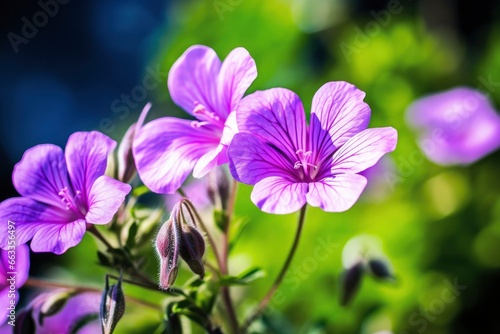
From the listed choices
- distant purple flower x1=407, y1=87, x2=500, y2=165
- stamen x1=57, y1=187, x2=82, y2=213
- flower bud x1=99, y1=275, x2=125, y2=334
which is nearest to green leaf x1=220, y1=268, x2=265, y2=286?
flower bud x1=99, y1=275, x2=125, y2=334

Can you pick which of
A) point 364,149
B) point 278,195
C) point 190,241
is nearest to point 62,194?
point 190,241

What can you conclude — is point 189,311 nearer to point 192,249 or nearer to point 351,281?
point 192,249

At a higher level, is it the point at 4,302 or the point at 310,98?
the point at 4,302

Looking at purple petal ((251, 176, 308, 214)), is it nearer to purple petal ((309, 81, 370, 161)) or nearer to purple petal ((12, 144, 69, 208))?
purple petal ((309, 81, 370, 161))

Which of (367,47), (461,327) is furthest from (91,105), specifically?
(461,327)

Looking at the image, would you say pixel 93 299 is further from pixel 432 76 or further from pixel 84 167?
pixel 432 76

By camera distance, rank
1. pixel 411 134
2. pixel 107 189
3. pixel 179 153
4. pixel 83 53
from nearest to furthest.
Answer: pixel 107 189 < pixel 179 153 < pixel 411 134 < pixel 83 53
